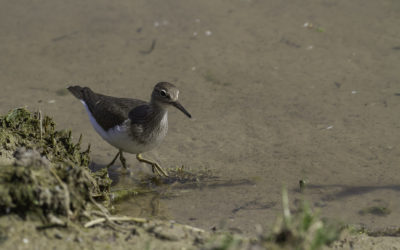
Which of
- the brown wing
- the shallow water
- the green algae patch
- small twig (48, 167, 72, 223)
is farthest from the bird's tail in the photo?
small twig (48, 167, 72, 223)

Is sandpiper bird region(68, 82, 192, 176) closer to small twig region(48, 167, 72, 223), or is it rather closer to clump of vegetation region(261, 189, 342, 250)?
small twig region(48, 167, 72, 223)

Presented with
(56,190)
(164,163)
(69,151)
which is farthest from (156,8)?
(56,190)

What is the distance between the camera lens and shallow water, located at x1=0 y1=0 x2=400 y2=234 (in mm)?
6090

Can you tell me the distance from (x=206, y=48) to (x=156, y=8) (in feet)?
5.77

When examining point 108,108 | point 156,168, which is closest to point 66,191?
point 156,168

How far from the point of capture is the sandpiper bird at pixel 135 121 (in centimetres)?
650

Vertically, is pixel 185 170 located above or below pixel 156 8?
below

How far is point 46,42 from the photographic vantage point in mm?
9766

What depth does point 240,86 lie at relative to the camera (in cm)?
856

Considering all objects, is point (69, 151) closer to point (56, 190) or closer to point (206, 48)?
point (56, 190)

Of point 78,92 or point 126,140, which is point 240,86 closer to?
point 78,92

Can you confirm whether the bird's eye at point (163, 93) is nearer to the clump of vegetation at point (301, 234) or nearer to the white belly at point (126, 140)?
the white belly at point (126, 140)

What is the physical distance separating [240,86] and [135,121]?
2.49 meters

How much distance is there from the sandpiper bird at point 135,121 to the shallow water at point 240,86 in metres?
0.45
